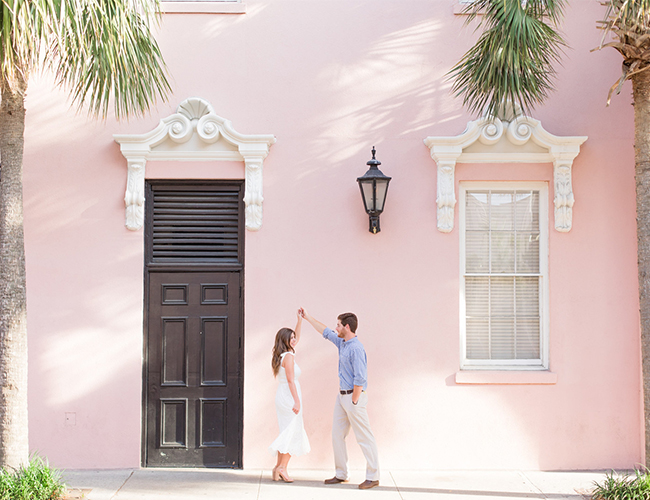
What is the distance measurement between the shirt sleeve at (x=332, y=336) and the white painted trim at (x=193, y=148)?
1.44m

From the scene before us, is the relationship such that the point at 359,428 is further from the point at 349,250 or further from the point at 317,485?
the point at 349,250

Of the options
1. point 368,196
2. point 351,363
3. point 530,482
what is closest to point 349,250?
point 368,196

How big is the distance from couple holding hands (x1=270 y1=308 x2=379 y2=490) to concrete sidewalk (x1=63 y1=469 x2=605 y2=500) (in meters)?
0.24

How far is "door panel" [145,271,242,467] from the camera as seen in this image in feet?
22.1

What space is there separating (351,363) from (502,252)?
236 cm

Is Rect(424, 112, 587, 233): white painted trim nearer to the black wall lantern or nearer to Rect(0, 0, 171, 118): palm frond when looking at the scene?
the black wall lantern

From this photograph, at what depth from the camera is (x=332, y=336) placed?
20.4 feet

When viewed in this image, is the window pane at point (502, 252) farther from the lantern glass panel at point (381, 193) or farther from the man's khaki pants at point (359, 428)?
the man's khaki pants at point (359, 428)

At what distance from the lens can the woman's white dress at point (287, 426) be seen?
6.02 m

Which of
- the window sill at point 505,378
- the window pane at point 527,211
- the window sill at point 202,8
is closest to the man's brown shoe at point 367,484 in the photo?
the window sill at point 505,378

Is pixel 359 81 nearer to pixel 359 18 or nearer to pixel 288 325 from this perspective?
pixel 359 18

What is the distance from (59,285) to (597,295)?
19.9 ft

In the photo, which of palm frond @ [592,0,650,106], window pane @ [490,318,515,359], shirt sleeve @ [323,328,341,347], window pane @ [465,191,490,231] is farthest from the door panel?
palm frond @ [592,0,650,106]

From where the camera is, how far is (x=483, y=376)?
6727 mm
